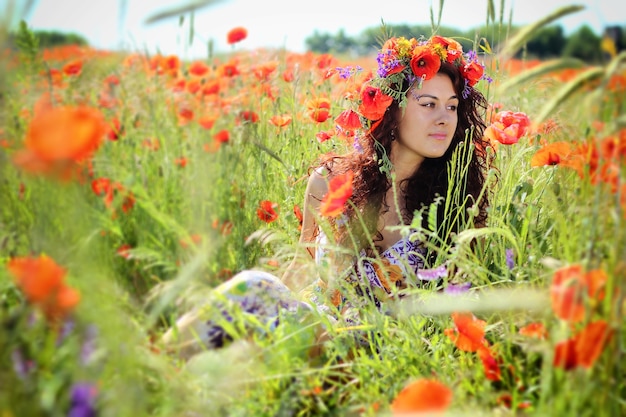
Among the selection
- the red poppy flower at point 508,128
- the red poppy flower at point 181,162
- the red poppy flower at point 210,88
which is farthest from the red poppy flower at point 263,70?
the red poppy flower at point 508,128

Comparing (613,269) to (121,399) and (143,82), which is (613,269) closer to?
(121,399)

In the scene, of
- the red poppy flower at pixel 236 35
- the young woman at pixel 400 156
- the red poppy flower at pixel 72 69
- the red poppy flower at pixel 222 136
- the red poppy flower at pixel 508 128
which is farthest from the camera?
the red poppy flower at pixel 236 35

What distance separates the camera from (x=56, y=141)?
99cm

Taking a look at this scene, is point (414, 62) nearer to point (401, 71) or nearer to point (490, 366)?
point (401, 71)

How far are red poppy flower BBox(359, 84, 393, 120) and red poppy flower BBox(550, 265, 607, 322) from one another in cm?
137

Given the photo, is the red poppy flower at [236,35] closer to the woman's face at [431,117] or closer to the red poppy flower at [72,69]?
the red poppy flower at [72,69]

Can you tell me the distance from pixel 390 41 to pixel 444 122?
0.40 metres

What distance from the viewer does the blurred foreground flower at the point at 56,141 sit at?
98 centimetres

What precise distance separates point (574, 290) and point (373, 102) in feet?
4.79

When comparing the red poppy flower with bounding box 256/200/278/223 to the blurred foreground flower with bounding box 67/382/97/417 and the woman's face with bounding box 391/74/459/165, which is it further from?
the blurred foreground flower with bounding box 67/382/97/417

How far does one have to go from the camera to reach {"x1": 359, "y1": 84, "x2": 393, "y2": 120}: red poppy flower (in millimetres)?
2447

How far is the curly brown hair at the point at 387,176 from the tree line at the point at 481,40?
0.26 metres

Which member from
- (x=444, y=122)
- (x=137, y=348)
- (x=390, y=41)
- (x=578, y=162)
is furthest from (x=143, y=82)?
(x=578, y=162)

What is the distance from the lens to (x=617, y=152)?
47.0 inches
